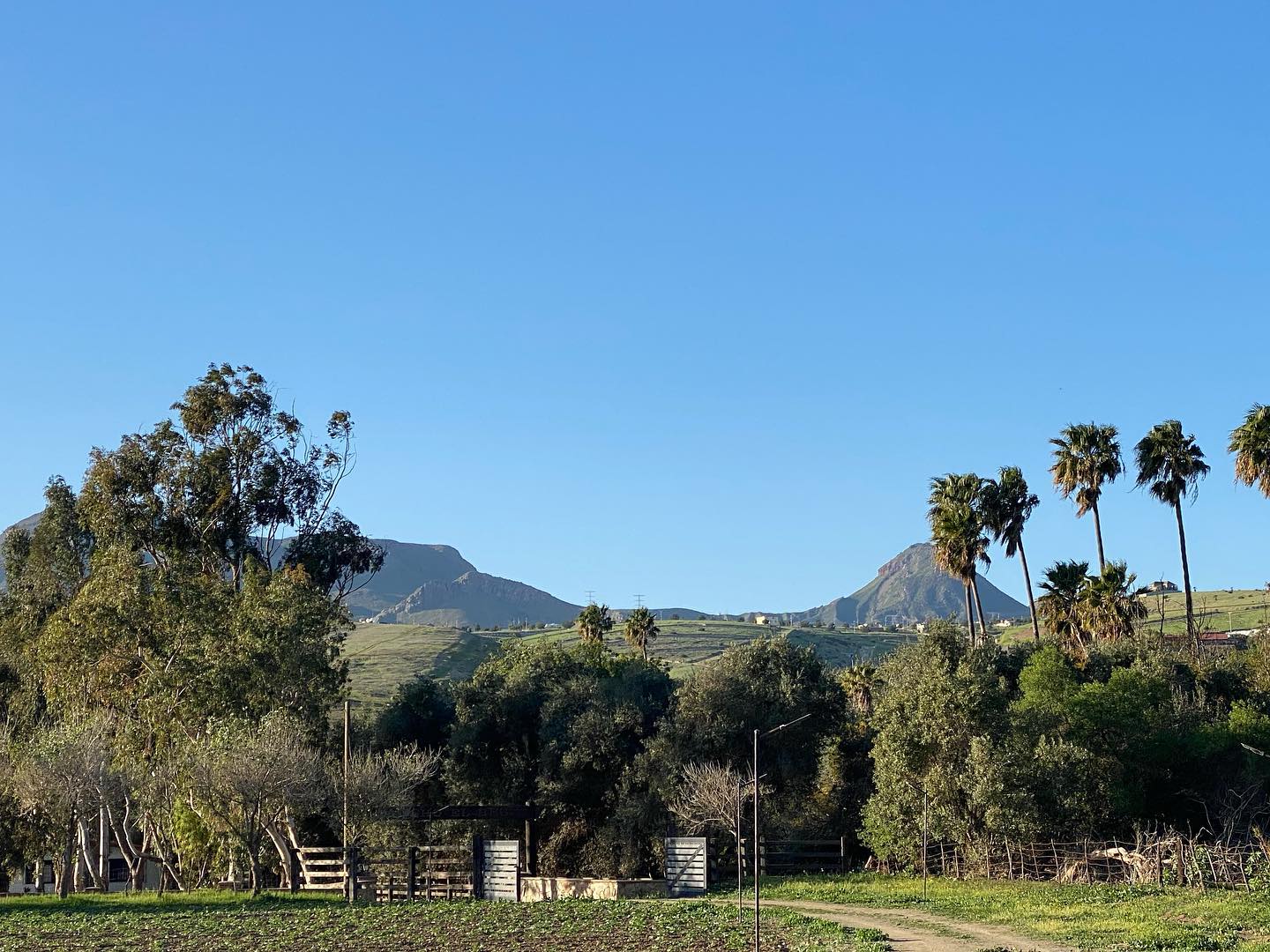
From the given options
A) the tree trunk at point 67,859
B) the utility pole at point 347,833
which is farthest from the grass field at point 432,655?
the utility pole at point 347,833

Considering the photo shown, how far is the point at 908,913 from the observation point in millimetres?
34125

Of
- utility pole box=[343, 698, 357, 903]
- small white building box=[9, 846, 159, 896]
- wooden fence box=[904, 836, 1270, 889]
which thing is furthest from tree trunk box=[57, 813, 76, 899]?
wooden fence box=[904, 836, 1270, 889]

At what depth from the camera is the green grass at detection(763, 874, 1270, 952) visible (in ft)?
87.3

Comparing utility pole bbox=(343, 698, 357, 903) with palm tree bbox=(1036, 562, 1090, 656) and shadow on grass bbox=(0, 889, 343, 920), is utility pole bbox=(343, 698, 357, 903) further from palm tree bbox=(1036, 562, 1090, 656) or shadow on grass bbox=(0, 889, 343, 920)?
palm tree bbox=(1036, 562, 1090, 656)

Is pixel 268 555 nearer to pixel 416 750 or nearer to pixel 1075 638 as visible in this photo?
pixel 416 750

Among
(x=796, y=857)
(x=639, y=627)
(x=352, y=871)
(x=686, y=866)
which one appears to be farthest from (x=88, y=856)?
(x=639, y=627)

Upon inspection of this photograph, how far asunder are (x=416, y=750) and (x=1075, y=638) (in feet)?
104

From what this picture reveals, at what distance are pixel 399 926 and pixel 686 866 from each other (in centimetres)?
1296

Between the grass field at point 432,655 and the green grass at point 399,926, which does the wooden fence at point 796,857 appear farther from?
the grass field at point 432,655

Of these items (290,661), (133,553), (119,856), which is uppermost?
(133,553)

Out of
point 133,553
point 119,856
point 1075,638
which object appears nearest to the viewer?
point 133,553

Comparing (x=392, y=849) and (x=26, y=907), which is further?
(x=392, y=849)

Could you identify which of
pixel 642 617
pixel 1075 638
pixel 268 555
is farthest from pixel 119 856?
pixel 1075 638

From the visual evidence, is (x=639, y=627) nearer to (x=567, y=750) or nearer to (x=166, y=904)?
(x=567, y=750)
